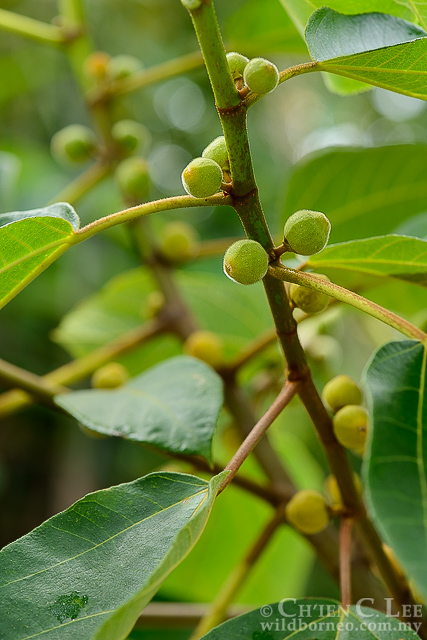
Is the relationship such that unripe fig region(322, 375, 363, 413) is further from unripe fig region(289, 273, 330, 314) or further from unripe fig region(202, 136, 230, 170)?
unripe fig region(202, 136, 230, 170)

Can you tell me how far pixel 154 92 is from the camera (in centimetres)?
254

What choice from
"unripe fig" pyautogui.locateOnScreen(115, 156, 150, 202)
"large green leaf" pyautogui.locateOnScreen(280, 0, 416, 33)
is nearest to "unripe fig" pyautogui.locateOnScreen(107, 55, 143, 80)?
"unripe fig" pyautogui.locateOnScreen(115, 156, 150, 202)

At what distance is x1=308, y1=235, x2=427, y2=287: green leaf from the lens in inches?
19.4

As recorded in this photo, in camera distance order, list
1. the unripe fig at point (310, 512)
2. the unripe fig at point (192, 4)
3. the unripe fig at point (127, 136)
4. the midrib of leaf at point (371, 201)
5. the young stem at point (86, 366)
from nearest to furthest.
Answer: the unripe fig at point (192, 4) → the unripe fig at point (310, 512) → the young stem at point (86, 366) → the midrib of leaf at point (371, 201) → the unripe fig at point (127, 136)

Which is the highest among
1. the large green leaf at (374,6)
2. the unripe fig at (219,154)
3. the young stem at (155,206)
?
the large green leaf at (374,6)

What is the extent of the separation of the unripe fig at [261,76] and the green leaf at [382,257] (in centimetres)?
14

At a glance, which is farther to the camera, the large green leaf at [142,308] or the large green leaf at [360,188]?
the large green leaf at [142,308]

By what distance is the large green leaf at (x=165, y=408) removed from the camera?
1.72ft

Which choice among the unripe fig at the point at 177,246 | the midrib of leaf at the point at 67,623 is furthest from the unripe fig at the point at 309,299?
the unripe fig at the point at 177,246

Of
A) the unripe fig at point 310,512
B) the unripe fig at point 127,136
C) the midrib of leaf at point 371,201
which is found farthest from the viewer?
the unripe fig at point 127,136

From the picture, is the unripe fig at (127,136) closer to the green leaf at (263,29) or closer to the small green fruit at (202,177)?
the green leaf at (263,29)

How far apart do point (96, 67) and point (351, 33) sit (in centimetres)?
60

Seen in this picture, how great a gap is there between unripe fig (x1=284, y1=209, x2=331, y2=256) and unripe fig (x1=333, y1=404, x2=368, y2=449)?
0.52 feet

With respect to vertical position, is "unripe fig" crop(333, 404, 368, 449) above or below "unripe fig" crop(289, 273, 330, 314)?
below
